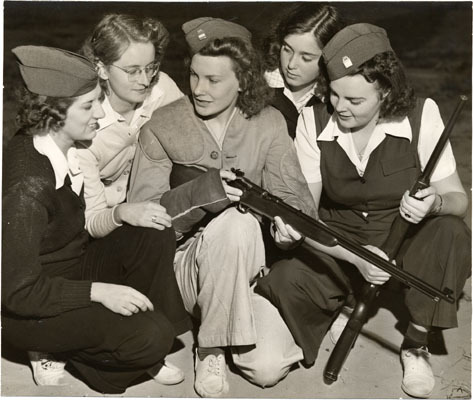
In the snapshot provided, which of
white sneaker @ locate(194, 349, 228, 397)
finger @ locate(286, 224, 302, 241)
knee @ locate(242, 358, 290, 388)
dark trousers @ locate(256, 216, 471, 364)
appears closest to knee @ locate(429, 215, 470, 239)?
dark trousers @ locate(256, 216, 471, 364)

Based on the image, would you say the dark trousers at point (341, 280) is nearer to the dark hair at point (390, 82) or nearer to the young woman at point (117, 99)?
the dark hair at point (390, 82)

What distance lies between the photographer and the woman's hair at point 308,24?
3102 mm

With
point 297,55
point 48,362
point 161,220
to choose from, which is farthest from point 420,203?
point 48,362

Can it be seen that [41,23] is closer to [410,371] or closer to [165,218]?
[165,218]

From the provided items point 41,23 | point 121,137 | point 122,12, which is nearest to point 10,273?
point 121,137

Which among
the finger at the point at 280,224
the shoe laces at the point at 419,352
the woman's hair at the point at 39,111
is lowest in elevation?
the shoe laces at the point at 419,352

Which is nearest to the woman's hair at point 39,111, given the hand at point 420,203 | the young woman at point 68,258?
the young woman at point 68,258

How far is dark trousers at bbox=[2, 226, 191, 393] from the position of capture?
260 cm

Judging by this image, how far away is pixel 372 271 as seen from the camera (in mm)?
2807

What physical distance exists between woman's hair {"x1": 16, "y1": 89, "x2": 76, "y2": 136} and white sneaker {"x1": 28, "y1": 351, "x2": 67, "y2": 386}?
2.74 feet

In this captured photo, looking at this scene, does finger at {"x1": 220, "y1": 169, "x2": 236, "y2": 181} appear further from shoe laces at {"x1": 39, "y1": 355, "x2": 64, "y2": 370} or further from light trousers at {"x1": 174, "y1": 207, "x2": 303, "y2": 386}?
shoe laces at {"x1": 39, "y1": 355, "x2": 64, "y2": 370}

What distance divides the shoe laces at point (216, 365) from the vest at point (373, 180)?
28.1 inches

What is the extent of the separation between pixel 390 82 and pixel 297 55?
45 centimetres

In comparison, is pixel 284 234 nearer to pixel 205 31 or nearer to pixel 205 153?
pixel 205 153
